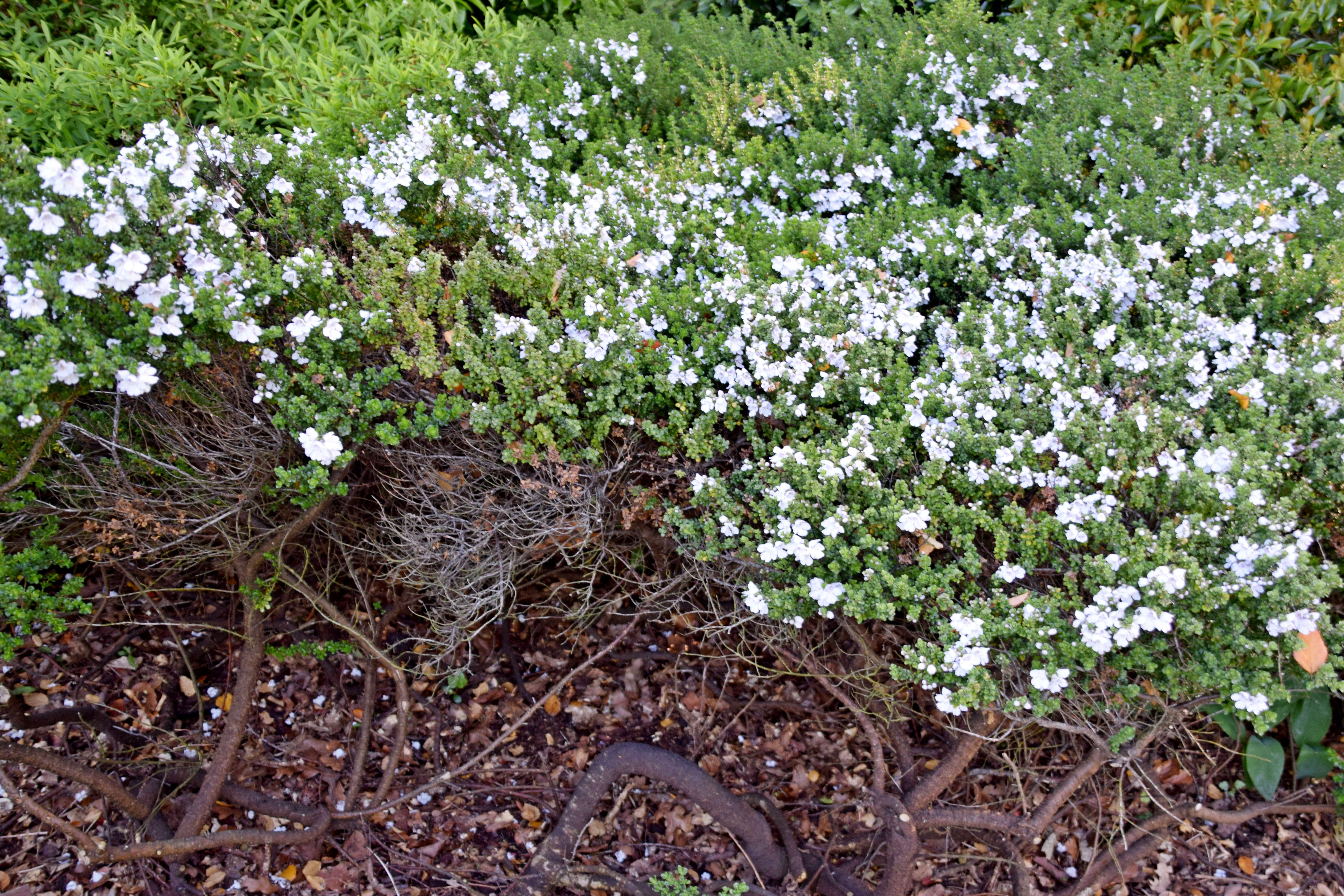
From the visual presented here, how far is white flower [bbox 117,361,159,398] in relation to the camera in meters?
2.20

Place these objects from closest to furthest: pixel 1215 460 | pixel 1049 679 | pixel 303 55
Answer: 1. pixel 1049 679
2. pixel 1215 460
3. pixel 303 55

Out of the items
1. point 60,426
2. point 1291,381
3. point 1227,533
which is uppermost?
point 1291,381

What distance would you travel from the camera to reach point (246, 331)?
7.82 feet

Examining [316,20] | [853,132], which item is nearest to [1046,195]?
[853,132]

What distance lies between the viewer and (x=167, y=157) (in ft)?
8.66

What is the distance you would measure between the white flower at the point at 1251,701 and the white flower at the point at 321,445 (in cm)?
224

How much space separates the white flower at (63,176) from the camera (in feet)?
7.20

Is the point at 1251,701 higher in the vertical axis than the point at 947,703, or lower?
higher

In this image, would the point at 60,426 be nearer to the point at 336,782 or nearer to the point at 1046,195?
the point at 336,782

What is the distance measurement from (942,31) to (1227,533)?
9.17 ft

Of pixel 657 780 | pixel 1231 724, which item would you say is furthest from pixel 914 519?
pixel 1231 724

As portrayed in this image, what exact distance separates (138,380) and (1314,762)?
3.54 meters

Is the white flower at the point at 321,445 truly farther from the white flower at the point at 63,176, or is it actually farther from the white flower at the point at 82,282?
the white flower at the point at 63,176

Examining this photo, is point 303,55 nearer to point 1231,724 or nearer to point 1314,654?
point 1314,654
